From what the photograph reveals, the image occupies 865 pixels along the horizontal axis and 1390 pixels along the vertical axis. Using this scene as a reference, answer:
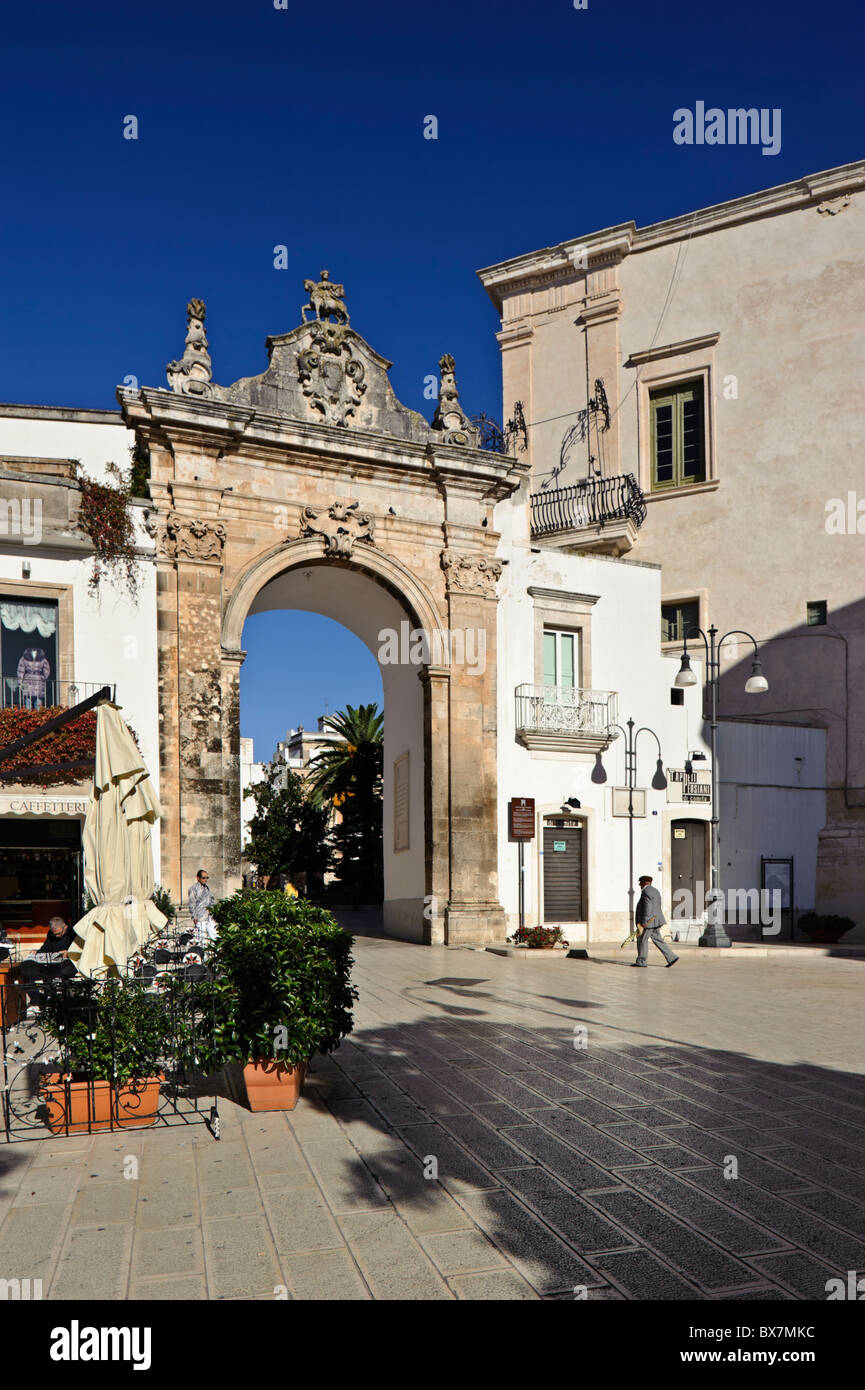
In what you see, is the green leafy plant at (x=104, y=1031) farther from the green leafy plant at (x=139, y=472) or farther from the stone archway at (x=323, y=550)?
the green leafy plant at (x=139, y=472)

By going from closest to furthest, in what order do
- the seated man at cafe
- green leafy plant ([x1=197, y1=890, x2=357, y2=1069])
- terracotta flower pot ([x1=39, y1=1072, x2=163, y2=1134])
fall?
terracotta flower pot ([x1=39, y1=1072, x2=163, y2=1134]), green leafy plant ([x1=197, y1=890, x2=357, y2=1069]), the seated man at cafe

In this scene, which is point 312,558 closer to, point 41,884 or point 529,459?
point 41,884

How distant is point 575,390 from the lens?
100 ft

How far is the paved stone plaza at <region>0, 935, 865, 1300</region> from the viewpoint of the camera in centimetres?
472

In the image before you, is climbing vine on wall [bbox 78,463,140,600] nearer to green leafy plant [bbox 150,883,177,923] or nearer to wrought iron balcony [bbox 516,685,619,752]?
green leafy plant [bbox 150,883,177,923]

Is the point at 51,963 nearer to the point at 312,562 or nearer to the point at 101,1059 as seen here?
the point at 101,1059

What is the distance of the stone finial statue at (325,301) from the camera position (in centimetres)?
2208

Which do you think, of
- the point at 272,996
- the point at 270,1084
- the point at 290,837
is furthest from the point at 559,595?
the point at 290,837

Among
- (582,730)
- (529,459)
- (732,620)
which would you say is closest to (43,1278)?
(582,730)

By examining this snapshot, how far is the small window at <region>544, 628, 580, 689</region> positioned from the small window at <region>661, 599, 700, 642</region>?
5.87 m

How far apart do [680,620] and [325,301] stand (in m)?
13.4

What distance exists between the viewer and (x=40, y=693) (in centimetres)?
1820

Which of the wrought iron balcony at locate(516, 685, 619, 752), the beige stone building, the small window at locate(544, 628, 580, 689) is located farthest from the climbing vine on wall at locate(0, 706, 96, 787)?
the beige stone building
